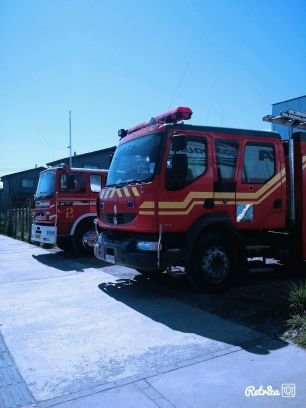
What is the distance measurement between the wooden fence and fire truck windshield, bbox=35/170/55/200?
489cm

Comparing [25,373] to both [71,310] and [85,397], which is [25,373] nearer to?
[85,397]

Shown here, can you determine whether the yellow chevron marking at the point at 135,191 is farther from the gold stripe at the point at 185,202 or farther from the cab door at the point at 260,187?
the cab door at the point at 260,187

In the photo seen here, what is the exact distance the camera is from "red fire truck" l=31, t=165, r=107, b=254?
11852mm

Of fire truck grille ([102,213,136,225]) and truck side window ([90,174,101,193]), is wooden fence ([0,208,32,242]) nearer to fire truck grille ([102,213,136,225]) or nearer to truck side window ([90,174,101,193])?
truck side window ([90,174,101,193])

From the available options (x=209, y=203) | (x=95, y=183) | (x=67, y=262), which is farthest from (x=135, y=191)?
(x=95, y=183)

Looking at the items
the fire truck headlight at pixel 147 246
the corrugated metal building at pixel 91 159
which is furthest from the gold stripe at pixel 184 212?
the corrugated metal building at pixel 91 159

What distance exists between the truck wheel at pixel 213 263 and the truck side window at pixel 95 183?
6.07 m

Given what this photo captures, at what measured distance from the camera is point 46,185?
12.4 meters

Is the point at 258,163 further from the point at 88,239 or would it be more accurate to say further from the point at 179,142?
the point at 88,239

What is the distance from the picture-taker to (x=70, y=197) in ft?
39.3

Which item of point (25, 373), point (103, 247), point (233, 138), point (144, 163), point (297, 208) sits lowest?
point (25, 373)

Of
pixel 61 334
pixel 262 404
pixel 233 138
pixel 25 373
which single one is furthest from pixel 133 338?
pixel 233 138

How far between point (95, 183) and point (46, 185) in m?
1.44

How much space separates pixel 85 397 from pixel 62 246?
9984 mm
